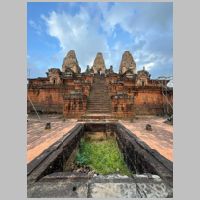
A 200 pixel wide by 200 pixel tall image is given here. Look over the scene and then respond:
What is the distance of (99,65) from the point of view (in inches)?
1660

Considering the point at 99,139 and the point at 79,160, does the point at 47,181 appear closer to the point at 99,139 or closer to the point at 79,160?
the point at 79,160

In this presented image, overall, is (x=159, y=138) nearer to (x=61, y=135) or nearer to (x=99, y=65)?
(x=61, y=135)

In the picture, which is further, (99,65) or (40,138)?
(99,65)

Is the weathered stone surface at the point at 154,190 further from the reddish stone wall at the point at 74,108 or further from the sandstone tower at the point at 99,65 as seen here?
the sandstone tower at the point at 99,65

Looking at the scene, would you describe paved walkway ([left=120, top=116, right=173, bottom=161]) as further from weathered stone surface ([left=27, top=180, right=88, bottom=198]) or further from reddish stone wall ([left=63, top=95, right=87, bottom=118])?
reddish stone wall ([left=63, top=95, right=87, bottom=118])

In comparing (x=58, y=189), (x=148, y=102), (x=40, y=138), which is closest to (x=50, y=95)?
(x=148, y=102)

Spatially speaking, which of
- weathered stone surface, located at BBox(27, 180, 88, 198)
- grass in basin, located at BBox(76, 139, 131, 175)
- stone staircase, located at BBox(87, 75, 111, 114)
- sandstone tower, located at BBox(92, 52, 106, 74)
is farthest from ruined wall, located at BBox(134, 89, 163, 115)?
sandstone tower, located at BBox(92, 52, 106, 74)

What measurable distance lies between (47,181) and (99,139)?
5330 mm

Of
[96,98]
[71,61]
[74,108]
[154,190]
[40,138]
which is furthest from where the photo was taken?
[71,61]

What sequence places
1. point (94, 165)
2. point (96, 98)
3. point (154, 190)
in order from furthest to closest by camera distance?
point (96, 98)
point (94, 165)
point (154, 190)

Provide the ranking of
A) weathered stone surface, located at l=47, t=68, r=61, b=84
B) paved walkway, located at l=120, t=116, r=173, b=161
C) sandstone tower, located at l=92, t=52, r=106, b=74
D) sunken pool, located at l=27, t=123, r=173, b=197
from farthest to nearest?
sandstone tower, located at l=92, t=52, r=106, b=74, weathered stone surface, located at l=47, t=68, r=61, b=84, paved walkway, located at l=120, t=116, r=173, b=161, sunken pool, located at l=27, t=123, r=173, b=197

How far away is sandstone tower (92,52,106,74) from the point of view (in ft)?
136

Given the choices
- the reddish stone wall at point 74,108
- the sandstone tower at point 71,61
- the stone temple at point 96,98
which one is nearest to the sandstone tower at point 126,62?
the sandstone tower at point 71,61

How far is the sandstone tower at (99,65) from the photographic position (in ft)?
136
